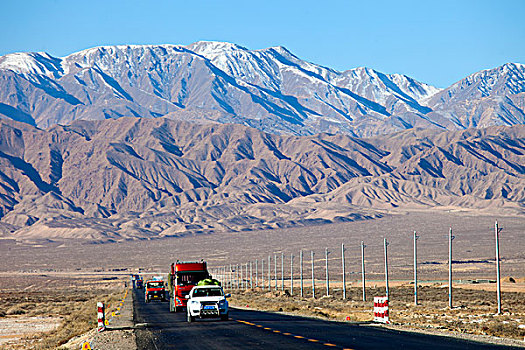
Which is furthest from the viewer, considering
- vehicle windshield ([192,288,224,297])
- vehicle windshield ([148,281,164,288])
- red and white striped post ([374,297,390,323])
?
vehicle windshield ([148,281,164,288])

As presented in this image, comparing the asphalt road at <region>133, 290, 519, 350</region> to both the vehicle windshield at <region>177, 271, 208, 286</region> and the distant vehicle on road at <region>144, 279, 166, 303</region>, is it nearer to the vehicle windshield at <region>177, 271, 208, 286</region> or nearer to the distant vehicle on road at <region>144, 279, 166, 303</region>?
the vehicle windshield at <region>177, 271, 208, 286</region>

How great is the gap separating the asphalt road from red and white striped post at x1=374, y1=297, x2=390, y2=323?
1753 millimetres

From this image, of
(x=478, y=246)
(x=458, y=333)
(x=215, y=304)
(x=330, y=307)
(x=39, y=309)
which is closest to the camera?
(x=458, y=333)

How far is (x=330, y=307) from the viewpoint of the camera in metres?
49.7

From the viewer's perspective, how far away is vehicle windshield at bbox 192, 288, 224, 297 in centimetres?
3469

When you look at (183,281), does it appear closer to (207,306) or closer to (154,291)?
(207,306)

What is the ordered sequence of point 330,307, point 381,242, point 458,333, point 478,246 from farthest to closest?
point 381,242, point 478,246, point 330,307, point 458,333

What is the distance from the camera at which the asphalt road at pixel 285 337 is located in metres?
21.5

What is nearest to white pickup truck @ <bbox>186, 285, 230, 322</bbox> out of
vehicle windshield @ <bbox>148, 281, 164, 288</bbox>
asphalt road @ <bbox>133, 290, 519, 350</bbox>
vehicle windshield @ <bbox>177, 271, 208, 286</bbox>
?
asphalt road @ <bbox>133, 290, 519, 350</bbox>

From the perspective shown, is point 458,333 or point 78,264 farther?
point 78,264

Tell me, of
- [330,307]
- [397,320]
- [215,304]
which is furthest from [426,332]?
[330,307]

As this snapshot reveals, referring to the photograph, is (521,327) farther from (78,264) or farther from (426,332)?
(78,264)

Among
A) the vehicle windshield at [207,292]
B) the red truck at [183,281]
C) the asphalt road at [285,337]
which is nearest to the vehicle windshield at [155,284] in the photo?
the red truck at [183,281]

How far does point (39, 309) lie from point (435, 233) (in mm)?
140009
